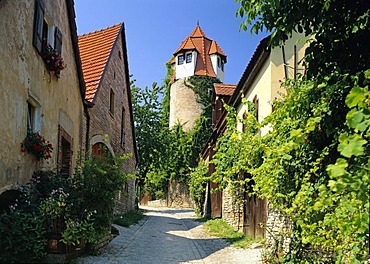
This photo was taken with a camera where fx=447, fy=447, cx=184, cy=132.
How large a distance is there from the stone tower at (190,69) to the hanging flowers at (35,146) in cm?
3267

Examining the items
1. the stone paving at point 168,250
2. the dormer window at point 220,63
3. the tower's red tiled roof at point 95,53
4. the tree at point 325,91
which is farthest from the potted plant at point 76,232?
the dormer window at point 220,63

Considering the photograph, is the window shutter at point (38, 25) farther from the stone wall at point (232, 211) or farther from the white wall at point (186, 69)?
the white wall at point (186, 69)

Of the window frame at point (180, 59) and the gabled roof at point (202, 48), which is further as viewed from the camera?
the window frame at point (180, 59)

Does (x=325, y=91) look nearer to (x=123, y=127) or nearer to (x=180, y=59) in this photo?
(x=123, y=127)

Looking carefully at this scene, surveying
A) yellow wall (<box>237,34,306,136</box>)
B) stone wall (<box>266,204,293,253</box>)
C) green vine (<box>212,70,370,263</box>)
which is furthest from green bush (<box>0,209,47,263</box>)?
yellow wall (<box>237,34,306,136</box>)

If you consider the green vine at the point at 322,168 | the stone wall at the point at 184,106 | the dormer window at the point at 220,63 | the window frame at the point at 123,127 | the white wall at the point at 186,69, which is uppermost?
the dormer window at the point at 220,63

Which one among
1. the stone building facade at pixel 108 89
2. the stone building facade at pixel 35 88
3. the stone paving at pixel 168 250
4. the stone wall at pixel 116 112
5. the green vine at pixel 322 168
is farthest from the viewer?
the stone wall at pixel 116 112

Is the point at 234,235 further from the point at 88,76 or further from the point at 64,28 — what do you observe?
the point at 64,28

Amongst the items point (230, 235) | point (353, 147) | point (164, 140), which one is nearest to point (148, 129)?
point (164, 140)

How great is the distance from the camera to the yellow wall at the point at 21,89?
7.17 meters

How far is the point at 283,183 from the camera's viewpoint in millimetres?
8773

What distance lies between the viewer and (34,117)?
9016mm

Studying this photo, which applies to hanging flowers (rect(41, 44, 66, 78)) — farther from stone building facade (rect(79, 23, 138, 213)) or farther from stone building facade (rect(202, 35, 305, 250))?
stone building facade (rect(202, 35, 305, 250))

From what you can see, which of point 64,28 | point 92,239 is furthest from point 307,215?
point 64,28
